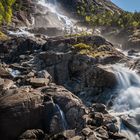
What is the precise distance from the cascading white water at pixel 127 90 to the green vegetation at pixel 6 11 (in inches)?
2779

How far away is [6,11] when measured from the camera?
147 meters

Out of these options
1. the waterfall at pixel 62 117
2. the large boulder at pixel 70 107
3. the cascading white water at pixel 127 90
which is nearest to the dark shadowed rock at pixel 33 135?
the waterfall at pixel 62 117

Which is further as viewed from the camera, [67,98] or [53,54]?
[53,54]

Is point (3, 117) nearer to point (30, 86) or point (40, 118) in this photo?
point (40, 118)

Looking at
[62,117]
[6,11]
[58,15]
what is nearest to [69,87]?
[62,117]

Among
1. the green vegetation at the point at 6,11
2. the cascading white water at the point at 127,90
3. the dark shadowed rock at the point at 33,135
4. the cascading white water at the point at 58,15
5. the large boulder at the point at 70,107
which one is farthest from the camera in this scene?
the cascading white water at the point at 58,15

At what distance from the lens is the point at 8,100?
47.8m

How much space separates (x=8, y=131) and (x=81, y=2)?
15759 centimetres

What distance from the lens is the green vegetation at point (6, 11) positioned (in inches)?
5446

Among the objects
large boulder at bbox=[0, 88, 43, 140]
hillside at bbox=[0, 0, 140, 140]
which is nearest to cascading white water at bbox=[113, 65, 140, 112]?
hillside at bbox=[0, 0, 140, 140]

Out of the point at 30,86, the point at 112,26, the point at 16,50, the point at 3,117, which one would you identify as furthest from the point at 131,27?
the point at 3,117

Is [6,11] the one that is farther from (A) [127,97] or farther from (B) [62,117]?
(B) [62,117]

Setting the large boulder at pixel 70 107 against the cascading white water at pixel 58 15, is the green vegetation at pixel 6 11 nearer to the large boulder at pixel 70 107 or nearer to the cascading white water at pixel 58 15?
the cascading white water at pixel 58 15

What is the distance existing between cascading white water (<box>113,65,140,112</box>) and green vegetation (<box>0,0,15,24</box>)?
70.6m
